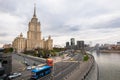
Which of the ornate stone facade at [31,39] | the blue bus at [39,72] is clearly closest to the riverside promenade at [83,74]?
the blue bus at [39,72]

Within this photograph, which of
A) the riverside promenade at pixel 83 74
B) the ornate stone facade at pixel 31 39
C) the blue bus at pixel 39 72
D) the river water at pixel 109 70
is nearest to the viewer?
the blue bus at pixel 39 72

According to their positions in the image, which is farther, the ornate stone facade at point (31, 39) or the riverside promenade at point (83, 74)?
the ornate stone facade at point (31, 39)

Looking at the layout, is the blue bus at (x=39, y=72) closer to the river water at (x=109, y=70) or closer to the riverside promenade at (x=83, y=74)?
the riverside promenade at (x=83, y=74)

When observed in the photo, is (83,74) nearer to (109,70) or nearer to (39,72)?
(39,72)

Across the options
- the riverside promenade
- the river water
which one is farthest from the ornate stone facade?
the riverside promenade

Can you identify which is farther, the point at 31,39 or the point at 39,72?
the point at 31,39

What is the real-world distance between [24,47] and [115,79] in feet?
499

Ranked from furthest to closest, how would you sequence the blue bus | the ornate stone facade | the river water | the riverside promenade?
the ornate stone facade → the river water → the riverside promenade → the blue bus

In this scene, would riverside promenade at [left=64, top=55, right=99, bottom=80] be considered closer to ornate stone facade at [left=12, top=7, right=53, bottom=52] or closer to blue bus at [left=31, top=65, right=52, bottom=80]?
blue bus at [left=31, top=65, right=52, bottom=80]

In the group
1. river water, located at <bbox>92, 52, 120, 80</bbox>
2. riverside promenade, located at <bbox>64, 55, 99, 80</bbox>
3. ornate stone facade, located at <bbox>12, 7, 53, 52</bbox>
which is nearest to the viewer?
riverside promenade, located at <bbox>64, 55, 99, 80</bbox>

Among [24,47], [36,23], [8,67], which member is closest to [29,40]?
[24,47]

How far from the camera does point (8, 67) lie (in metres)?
39.0

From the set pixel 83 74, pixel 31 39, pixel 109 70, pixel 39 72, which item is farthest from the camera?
pixel 31 39

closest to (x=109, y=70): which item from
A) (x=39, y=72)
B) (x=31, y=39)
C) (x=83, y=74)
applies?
(x=83, y=74)
